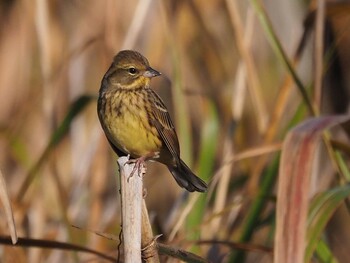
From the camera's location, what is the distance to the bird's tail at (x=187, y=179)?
126 inches

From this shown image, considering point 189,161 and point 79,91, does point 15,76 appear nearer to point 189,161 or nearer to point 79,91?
point 79,91

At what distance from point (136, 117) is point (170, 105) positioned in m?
1.83

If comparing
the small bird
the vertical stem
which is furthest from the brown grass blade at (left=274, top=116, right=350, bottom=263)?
the small bird

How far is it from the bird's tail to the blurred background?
139mm

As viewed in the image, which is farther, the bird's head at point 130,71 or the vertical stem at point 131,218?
the bird's head at point 130,71

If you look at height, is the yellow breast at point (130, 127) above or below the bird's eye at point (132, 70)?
below

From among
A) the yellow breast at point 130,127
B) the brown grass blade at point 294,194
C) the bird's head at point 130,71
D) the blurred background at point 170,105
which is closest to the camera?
the brown grass blade at point 294,194

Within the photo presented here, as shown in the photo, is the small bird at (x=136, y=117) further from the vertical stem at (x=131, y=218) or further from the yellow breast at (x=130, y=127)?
the vertical stem at (x=131, y=218)

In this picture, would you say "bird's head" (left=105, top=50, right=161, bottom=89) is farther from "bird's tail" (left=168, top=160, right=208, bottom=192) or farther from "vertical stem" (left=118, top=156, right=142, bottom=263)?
"vertical stem" (left=118, top=156, right=142, bottom=263)

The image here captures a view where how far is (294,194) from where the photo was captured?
96.3 inches

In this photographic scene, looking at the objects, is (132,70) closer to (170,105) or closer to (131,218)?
(131,218)

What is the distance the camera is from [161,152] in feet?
11.3

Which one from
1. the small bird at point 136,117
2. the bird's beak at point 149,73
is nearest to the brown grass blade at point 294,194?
the small bird at point 136,117

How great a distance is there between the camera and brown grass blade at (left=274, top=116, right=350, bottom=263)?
2.38 m
